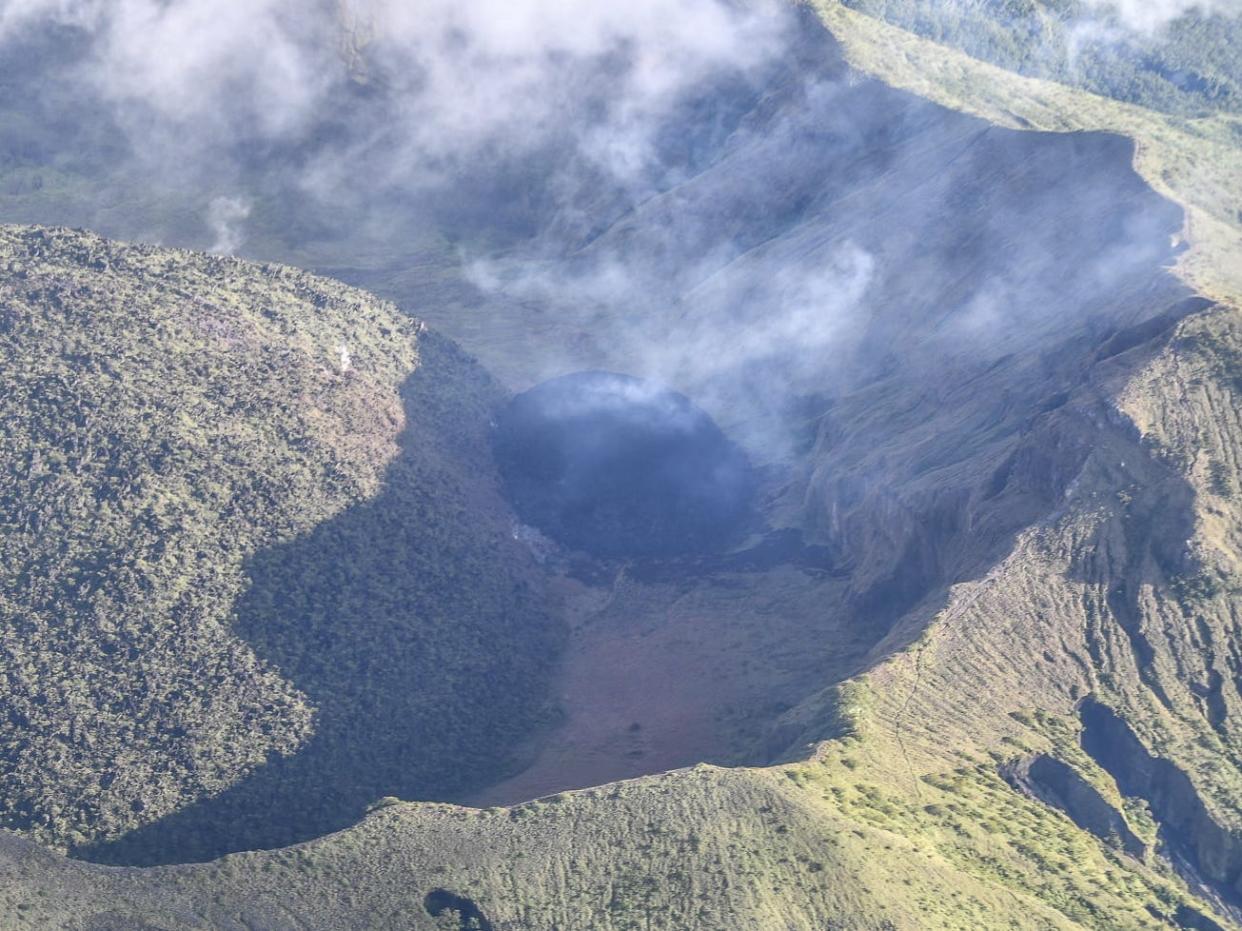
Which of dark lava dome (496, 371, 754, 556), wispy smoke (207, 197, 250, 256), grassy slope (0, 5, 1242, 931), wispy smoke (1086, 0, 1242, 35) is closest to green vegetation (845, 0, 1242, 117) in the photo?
wispy smoke (1086, 0, 1242, 35)

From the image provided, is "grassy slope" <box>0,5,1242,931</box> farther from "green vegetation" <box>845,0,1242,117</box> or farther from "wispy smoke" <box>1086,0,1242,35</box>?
"wispy smoke" <box>1086,0,1242,35</box>

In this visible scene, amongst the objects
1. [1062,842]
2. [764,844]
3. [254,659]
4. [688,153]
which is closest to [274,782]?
[254,659]

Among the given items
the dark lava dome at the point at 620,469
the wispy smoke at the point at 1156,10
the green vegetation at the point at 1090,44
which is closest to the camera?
the dark lava dome at the point at 620,469

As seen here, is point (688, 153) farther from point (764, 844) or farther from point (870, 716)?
point (764, 844)

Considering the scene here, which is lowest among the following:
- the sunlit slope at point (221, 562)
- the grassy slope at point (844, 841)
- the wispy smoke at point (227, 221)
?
the grassy slope at point (844, 841)

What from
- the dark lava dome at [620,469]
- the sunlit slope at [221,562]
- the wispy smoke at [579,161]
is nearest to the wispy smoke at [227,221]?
the wispy smoke at [579,161]

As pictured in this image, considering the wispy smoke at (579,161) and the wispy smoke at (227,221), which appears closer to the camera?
the wispy smoke at (579,161)

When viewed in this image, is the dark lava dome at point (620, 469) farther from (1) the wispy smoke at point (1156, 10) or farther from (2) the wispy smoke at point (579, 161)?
(1) the wispy smoke at point (1156, 10)

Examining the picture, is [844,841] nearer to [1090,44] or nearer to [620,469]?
[620,469]
